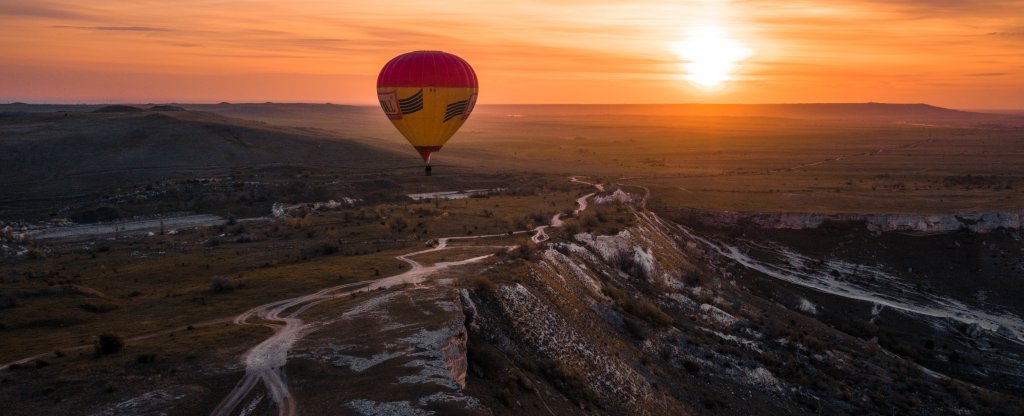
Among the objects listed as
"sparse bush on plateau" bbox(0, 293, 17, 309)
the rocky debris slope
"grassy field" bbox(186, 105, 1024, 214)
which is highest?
"grassy field" bbox(186, 105, 1024, 214)

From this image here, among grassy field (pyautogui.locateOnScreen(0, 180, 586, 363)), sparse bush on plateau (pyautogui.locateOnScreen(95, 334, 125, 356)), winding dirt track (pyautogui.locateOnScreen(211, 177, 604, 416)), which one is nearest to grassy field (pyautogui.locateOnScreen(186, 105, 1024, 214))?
grassy field (pyautogui.locateOnScreen(0, 180, 586, 363))

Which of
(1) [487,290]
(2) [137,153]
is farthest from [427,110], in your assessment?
(2) [137,153]

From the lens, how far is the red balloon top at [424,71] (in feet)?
150

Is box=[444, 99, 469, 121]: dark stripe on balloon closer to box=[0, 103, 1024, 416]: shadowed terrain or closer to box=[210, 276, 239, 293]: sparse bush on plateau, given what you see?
box=[0, 103, 1024, 416]: shadowed terrain

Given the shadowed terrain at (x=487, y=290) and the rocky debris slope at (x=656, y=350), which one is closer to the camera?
the shadowed terrain at (x=487, y=290)

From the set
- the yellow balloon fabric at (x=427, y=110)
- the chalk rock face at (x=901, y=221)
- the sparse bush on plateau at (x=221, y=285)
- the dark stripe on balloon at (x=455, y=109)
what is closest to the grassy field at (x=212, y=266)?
the sparse bush on plateau at (x=221, y=285)

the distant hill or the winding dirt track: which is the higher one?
the distant hill

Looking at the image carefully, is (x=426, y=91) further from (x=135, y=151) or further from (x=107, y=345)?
(x=135, y=151)

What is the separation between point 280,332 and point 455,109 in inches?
811

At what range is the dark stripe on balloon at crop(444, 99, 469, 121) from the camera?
47.8 m

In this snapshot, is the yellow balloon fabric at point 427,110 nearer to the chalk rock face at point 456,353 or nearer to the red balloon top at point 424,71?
the red balloon top at point 424,71

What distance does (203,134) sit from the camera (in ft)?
416

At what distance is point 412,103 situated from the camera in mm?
46781

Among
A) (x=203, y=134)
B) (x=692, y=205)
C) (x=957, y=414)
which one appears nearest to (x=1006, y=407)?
(x=957, y=414)
